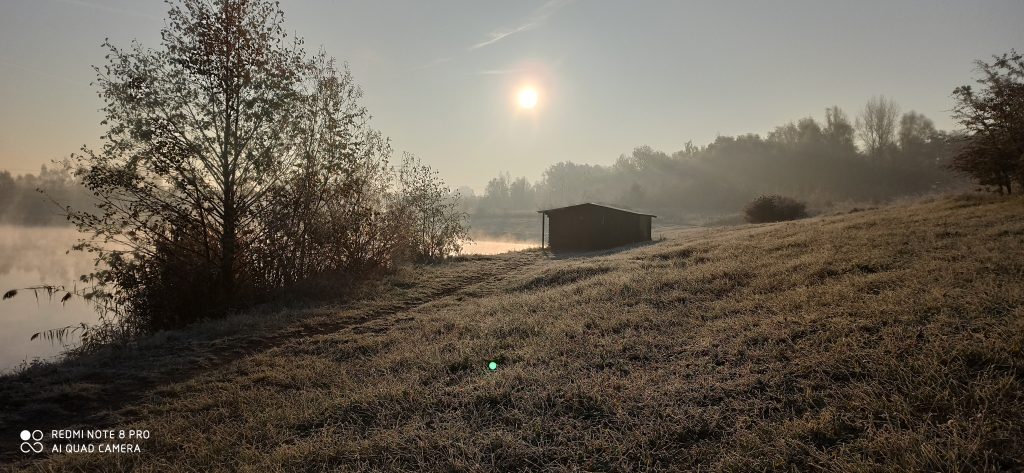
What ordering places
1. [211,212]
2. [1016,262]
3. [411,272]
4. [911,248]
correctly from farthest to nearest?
1. [411,272]
2. [211,212]
3. [911,248]
4. [1016,262]

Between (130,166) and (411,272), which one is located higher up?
(130,166)

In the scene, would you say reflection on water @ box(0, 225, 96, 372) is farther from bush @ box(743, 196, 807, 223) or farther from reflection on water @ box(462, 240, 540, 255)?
bush @ box(743, 196, 807, 223)

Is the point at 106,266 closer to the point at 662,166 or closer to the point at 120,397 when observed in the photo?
the point at 120,397

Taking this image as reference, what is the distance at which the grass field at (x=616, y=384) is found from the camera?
388cm

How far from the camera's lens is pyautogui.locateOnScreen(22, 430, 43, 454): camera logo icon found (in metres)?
4.60

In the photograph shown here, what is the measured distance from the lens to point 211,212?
39.7 feet

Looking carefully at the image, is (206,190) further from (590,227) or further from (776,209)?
(776,209)

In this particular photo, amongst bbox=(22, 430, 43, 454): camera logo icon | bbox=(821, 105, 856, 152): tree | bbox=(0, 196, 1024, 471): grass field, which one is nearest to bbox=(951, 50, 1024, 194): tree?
bbox=(0, 196, 1024, 471): grass field

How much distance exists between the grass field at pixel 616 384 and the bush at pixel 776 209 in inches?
1577

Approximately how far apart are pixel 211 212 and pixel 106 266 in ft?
8.70

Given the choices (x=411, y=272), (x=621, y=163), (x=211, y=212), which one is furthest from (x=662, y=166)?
(x=211, y=212)

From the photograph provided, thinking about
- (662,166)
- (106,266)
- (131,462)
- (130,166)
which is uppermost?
(662,166)

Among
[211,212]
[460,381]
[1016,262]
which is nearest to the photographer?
[460,381]

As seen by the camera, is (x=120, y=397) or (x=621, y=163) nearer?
(x=120, y=397)
